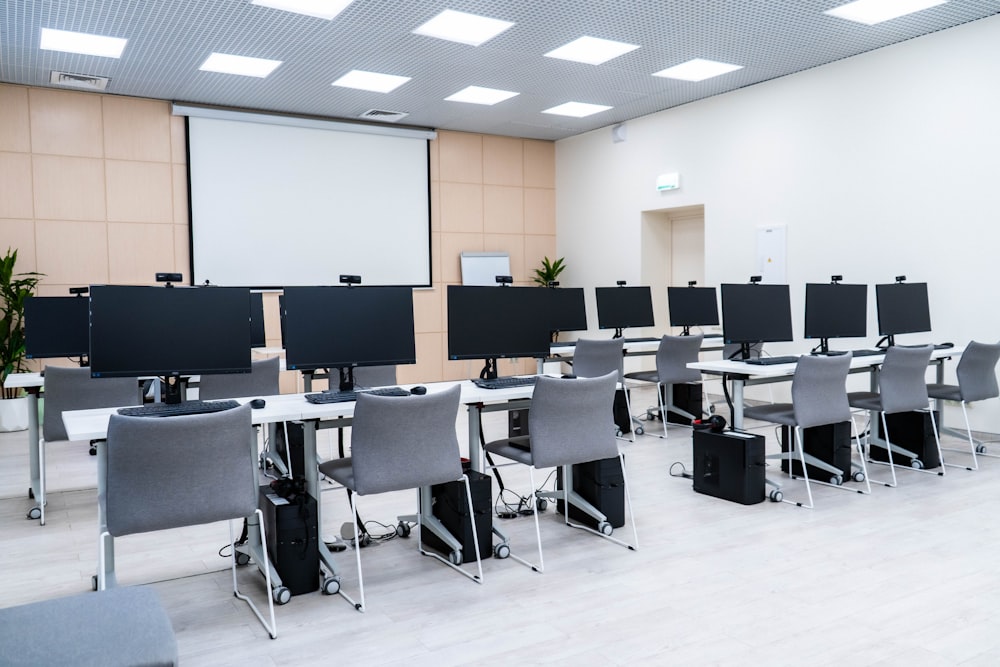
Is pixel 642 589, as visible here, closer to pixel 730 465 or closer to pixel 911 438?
pixel 730 465

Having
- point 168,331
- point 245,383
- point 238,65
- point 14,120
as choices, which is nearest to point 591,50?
point 238,65

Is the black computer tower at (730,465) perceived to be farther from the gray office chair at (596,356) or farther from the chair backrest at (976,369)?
the chair backrest at (976,369)

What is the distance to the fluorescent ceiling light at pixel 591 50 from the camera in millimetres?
6551

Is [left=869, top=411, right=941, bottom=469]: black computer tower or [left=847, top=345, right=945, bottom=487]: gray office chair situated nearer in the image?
[left=847, top=345, right=945, bottom=487]: gray office chair

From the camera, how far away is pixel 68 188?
25.1 ft

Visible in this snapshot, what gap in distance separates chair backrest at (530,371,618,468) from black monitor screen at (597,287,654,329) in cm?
371

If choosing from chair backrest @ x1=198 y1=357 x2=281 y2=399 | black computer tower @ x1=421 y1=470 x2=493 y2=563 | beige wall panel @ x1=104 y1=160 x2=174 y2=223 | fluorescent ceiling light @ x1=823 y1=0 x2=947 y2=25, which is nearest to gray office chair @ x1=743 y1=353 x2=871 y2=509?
black computer tower @ x1=421 y1=470 x2=493 y2=563

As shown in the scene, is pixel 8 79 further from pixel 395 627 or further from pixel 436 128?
pixel 395 627

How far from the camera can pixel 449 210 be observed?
9.91 meters

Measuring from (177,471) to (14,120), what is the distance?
21.5 ft

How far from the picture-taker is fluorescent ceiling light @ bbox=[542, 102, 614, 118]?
8688mm

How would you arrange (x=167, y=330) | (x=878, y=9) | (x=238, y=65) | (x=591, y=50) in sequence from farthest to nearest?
(x=238, y=65) < (x=591, y=50) < (x=878, y=9) < (x=167, y=330)

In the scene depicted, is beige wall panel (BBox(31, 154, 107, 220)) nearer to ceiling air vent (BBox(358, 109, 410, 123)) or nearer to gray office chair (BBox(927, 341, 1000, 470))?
ceiling air vent (BBox(358, 109, 410, 123))

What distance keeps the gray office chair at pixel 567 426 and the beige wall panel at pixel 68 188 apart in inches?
243
